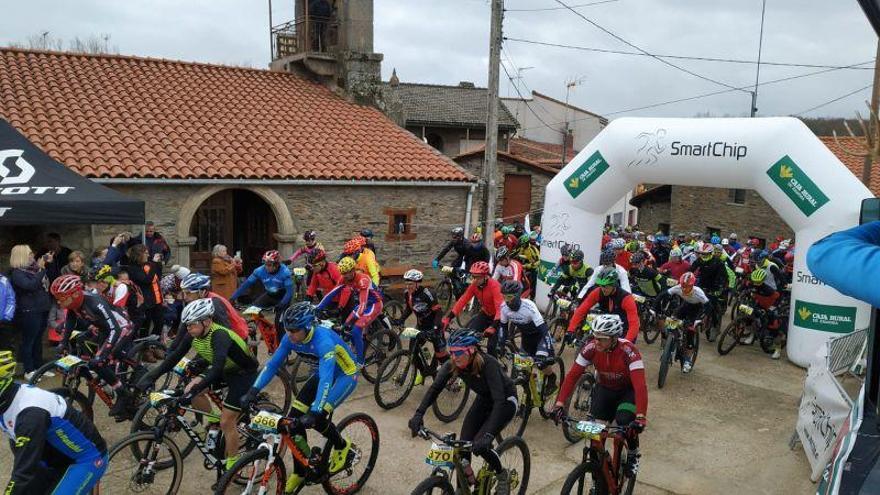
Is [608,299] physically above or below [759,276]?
above

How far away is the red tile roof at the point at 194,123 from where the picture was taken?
12.9 m

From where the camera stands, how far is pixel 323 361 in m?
5.33

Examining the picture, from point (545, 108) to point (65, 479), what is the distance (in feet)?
154

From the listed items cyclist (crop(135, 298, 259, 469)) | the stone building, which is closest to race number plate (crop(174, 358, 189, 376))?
cyclist (crop(135, 298, 259, 469))

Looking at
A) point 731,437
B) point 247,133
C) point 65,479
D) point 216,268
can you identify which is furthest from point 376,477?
point 247,133

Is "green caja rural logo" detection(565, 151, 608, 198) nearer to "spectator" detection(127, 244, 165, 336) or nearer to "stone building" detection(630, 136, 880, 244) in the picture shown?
"spectator" detection(127, 244, 165, 336)

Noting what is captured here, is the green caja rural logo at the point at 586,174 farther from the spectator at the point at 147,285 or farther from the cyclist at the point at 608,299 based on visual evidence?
the spectator at the point at 147,285

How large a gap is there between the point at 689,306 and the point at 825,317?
2.46 meters

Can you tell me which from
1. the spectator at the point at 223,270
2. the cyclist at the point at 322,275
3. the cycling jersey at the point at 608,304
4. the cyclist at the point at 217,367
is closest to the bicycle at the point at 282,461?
the cyclist at the point at 217,367

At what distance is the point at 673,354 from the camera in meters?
10.0

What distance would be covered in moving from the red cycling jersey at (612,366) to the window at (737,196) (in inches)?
1012

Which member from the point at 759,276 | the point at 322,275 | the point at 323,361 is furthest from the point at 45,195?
the point at 759,276

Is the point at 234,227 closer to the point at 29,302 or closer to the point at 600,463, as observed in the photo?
the point at 29,302

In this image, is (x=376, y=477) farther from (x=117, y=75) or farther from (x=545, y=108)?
(x=545, y=108)
